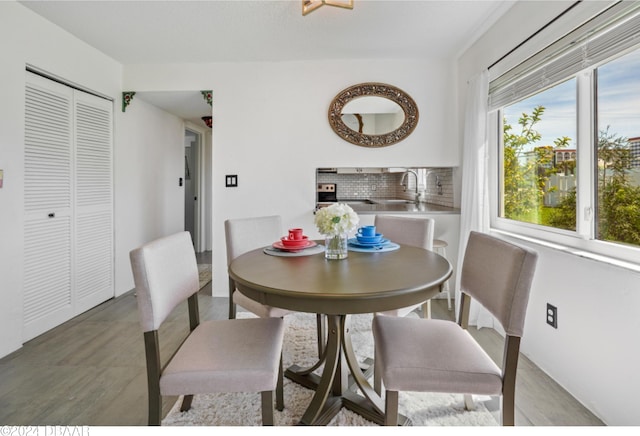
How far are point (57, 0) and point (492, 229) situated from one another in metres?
3.66

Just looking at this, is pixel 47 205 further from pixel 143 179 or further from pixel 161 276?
pixel 161 276

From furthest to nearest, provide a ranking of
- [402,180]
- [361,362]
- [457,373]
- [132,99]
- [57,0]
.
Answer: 1. [402,180]
2. [132,99]
3. [57,0]
4. [361,362]
5. [457,373]

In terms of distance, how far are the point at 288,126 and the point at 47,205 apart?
7.10 feet

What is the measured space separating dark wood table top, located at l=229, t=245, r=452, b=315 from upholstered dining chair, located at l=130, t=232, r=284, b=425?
0.24m

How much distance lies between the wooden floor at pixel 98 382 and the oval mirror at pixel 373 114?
6.54 feet

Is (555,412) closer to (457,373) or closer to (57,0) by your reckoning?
(457,373)

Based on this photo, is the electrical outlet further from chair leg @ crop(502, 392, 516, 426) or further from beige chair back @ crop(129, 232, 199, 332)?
beige chair back @ crop(129, 232, 199, 332)

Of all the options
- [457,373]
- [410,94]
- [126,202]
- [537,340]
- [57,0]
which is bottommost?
[537,340]

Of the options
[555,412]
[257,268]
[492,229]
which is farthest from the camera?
[492,229]

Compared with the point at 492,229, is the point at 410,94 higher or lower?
higher

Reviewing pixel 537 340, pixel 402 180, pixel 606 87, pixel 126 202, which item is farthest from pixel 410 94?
pixel 126 202

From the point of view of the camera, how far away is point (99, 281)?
125 inches

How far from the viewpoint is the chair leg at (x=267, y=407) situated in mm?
1189

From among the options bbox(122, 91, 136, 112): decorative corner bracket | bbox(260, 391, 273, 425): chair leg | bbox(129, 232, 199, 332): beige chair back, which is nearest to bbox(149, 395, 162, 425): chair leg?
bbox(129, 232, 199, 332): beige chair back
